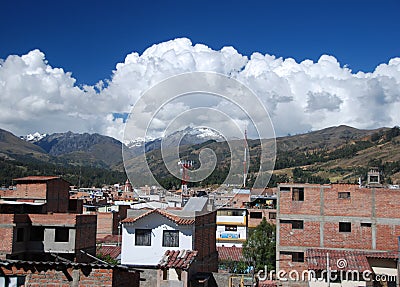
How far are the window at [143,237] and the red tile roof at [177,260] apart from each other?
303 cm

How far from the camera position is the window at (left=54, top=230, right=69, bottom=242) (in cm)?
2448

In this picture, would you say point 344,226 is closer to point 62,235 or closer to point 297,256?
point 297,256

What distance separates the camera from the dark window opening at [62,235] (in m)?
24.5

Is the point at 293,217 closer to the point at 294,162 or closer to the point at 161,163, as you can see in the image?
the point at 161,163

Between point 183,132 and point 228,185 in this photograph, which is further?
point 228,185

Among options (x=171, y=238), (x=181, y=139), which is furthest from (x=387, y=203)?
(x=181, y=139)

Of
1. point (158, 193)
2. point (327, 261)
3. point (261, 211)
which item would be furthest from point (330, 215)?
point (261, 211)

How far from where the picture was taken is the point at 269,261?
95.2 ft

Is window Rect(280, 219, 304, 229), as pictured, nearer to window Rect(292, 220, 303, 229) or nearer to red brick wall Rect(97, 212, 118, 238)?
window Rect(292, 220, 303, 229)

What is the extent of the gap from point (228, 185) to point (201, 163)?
42.9 inches

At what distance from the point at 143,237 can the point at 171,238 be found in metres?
1.36

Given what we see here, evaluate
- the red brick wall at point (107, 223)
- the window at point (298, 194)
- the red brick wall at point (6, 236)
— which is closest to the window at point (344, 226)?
the window at point (298, 194)

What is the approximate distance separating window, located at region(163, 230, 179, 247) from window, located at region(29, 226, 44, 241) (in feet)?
25.5

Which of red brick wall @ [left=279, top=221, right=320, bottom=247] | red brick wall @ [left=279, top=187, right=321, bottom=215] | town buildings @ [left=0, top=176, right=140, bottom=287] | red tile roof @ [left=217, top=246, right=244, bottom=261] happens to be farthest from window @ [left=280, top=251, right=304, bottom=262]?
town buildings @ [left=0, top=176, right=140, bottom=287]
